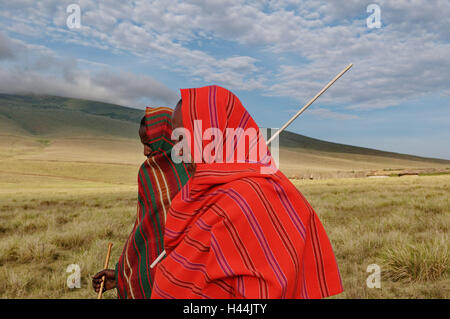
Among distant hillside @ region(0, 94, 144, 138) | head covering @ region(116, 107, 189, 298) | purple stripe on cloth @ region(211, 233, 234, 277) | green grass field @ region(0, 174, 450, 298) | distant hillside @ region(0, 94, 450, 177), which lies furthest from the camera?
distant hillside @ region(0, 94, 144, 138)

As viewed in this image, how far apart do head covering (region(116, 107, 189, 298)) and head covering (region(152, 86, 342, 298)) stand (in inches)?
28.8

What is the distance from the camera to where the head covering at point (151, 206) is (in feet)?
9.25

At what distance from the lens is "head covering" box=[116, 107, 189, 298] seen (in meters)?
2.82

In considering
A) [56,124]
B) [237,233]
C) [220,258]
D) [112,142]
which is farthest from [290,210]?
[56,124]

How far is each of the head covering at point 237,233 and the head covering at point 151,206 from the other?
2.40 ft

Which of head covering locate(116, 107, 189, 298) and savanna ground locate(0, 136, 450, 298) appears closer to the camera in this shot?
head covering locate(116, 107, 189, 298)

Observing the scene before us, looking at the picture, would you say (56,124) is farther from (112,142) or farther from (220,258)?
(220,258)

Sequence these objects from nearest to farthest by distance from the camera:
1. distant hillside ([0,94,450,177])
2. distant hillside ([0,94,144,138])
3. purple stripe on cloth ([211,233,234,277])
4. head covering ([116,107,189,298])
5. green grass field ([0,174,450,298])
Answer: purple stripe on cloth ([211,233,234,277]), head covering ([116,107,189,298]), green grass field ([0,174,450,298]), distant hillside ([0,94,450,177]), distant hillside ([0,94,144,138])

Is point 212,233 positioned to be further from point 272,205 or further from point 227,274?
point 272,205

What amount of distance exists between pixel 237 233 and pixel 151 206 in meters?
1.36

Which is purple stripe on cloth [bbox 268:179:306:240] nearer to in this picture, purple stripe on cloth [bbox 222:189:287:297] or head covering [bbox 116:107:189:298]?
purple stripe on cloth [bbox 222:189:287:297]

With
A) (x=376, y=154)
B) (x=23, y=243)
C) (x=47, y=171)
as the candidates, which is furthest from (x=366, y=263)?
(x=376, y=154)

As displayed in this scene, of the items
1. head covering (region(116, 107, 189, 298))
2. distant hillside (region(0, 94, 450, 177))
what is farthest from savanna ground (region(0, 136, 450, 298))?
distant hillside (region(0, 94, 450, 177))

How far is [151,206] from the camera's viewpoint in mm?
2979
